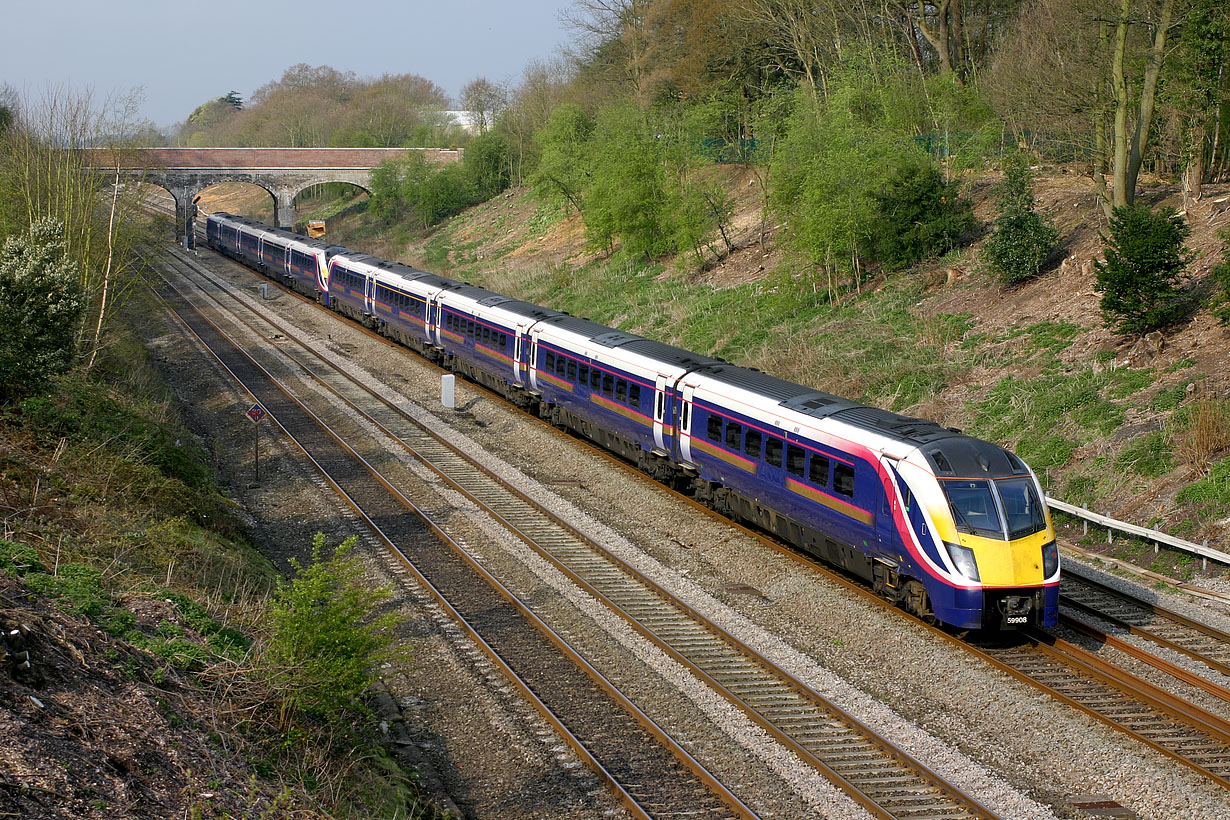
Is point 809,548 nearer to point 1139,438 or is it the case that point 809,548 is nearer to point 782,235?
point 1139,438

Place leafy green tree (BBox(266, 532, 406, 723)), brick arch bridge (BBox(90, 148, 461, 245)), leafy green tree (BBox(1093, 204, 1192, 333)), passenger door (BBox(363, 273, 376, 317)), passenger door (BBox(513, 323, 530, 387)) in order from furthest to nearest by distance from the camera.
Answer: brick arch bridge (BBox(90, 148, 461, 245)) → passenger door (BBox(363, 273, 376, 317)) → passenger door (BBox(513, 323, 530, 387)) → leafy green tree (BBox(1093, 204, 1192, 333)) → leafy green tree (BBox(266, 532, 406, 723))

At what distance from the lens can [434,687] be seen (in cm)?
1177

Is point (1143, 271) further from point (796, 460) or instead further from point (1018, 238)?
point (796, 460)

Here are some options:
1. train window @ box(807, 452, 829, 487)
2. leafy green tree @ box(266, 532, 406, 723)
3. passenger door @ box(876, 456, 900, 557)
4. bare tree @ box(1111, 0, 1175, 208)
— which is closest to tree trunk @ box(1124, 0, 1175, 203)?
bare tree @ box(1111, 0, 1175, 208)

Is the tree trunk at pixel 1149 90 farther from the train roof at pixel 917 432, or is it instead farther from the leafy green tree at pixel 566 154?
the leafy green tree at pixel 566 154

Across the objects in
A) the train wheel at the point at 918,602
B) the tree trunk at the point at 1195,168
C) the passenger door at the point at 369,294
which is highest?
the tree trunk at the point at 1195,168

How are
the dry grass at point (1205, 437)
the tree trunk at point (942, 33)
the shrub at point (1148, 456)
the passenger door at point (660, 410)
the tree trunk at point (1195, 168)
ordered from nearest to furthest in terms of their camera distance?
1. the dry grass at point (1205, 437)
2. the shrub at point (1148, 456)
3. the passenger door at point (660, 410)
4. the tree trunk at point (1195, 168)
5. the tree trunk at point (942, 33)

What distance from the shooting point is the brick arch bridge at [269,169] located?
6975 centimetres

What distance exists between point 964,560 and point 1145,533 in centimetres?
504

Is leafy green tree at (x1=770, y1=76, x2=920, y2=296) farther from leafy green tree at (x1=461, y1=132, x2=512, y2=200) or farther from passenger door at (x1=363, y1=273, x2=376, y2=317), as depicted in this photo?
leafy green tree at (x1=461, y1=132, x2=512, y2=200)

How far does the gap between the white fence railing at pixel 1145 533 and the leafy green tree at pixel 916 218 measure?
45.9 ft

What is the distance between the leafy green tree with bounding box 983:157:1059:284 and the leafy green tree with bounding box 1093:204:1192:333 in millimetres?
4665

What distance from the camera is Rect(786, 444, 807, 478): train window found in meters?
15.2

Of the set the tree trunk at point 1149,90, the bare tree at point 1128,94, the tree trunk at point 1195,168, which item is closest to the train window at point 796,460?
the bare tree at point 1128,94
